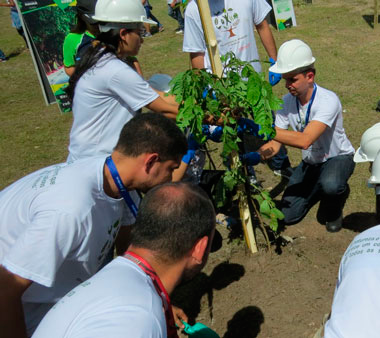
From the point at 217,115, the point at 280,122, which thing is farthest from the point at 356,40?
the point at 217,115

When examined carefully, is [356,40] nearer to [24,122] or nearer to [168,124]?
[24,122]

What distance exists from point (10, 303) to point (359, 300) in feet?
4.27

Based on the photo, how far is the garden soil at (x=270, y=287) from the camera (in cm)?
310

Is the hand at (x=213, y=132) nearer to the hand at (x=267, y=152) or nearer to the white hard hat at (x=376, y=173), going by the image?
the hand at (x=267, y=152)

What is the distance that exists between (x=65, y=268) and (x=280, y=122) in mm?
2437

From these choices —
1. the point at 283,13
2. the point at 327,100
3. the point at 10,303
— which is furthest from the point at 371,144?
the point at 283,13

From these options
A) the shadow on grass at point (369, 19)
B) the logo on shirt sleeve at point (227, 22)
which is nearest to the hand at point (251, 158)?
the logo on shirt sleeve at point (227, 22)

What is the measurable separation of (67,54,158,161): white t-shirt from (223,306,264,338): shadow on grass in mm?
→ 1476

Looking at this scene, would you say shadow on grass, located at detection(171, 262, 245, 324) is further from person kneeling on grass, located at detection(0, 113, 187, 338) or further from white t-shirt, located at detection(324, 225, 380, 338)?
white t-shirt, located at detection(324, 225, 380, 338)

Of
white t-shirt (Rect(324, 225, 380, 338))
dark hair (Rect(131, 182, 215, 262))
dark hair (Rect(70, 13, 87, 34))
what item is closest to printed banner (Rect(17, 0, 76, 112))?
dark hair (Rect(70, 13, 87, 34))

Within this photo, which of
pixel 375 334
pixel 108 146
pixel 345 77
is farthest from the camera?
pixel 345 77

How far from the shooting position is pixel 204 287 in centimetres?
350

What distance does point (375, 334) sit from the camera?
139cm

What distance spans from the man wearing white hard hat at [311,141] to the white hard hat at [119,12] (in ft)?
4.03
